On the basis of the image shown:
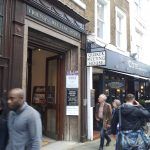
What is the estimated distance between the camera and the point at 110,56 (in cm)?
1570

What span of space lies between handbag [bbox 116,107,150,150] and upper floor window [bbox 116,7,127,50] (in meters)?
10.4

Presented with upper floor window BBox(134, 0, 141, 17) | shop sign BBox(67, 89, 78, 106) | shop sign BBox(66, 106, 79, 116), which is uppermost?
upper floor window BBox(134, 0, 141, 17)

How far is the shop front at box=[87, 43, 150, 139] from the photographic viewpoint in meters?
13.0

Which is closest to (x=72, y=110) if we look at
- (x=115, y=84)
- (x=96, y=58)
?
(x=96, y=58)

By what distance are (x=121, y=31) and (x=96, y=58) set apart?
239 inches

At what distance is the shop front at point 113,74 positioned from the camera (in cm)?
1302

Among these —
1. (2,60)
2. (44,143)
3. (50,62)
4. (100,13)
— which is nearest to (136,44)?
(100,13)

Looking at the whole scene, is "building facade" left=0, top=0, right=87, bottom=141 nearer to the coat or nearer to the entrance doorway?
the entrance doorway

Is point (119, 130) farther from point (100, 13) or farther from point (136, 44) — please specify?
point (136, 44)

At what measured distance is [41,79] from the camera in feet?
44.5

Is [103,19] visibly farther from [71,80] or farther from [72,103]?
[72,103]

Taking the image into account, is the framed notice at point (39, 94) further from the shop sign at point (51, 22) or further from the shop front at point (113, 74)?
the shop sign at point (51, 22)

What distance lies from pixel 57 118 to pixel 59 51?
223 centimetres

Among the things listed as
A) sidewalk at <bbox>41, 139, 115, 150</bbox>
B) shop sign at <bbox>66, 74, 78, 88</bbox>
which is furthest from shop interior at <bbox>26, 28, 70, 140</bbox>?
sidewalk at <bbox>41, 139, 115, 150</bbox>
